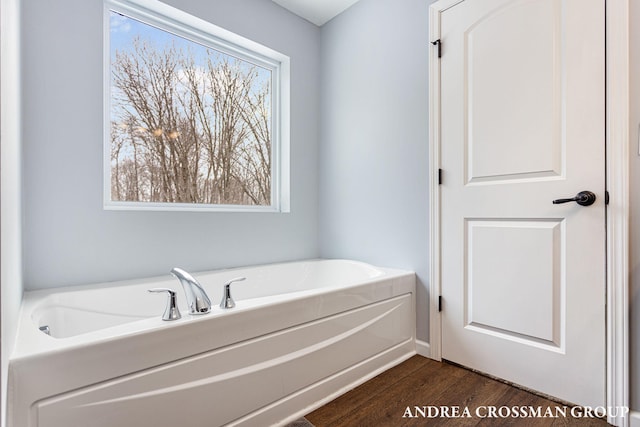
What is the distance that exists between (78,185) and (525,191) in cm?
227

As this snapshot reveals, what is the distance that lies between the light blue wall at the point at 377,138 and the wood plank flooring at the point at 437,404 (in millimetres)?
366

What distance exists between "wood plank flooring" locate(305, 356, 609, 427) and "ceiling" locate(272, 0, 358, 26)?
103 inches

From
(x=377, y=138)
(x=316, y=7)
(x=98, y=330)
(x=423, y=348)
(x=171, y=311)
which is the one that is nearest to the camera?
(x=171, y=311)

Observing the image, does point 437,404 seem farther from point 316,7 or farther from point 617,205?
point 316,7

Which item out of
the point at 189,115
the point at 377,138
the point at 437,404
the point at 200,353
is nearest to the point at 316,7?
the point at 377,138

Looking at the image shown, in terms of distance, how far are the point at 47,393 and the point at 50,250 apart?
101cm

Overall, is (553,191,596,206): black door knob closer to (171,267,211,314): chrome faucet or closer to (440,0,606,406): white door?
(440,0,606,406): white door

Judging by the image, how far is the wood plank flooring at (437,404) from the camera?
1354 mm

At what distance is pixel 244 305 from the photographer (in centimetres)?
127

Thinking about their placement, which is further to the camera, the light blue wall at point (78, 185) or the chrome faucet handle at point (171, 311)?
the light blue wall at point (78, 185)

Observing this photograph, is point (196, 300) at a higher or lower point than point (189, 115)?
lower

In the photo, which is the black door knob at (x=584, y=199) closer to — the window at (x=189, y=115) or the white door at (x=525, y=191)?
the white door at (x=525, y=191)

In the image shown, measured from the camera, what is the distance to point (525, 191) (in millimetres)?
1589

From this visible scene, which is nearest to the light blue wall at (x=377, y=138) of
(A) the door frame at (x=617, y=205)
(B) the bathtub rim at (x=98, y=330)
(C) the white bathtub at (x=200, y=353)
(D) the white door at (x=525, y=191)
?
(D) the white door at (x=525, y=191)
